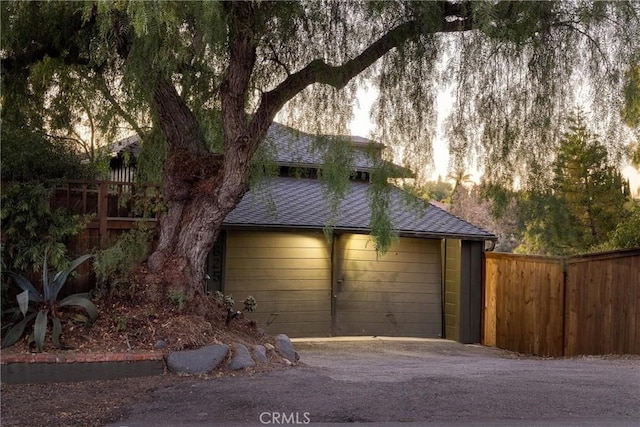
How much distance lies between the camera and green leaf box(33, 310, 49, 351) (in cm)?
856

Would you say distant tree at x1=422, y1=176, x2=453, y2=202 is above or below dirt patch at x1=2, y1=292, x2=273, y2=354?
above

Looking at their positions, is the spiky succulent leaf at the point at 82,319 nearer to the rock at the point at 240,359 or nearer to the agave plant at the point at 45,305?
the agave plant at the point at 45,305

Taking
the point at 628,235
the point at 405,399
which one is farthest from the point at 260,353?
the point at 628,235

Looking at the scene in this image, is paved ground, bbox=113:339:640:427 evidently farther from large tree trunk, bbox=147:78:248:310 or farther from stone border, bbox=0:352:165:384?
large tree trunk, bbox=147:78:248:310

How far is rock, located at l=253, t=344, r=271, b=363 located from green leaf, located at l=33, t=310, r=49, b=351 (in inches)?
98.1

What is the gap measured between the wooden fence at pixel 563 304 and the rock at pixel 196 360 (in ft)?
24.4

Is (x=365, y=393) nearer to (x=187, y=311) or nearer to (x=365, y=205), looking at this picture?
(x=187, y=311)

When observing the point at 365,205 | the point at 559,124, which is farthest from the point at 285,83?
the point at 365,205

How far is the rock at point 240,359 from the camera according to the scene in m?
8.85

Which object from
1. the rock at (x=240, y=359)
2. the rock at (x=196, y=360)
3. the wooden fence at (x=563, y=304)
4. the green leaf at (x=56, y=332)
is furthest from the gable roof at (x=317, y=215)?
the green leaf at (x=56, y=332)

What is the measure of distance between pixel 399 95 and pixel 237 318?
153 inches

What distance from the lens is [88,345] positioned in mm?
8805

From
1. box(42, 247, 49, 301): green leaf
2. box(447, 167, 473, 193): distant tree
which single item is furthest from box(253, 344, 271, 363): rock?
box(447, 167, 473, 193): distant tree

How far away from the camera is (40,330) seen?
339 inches
